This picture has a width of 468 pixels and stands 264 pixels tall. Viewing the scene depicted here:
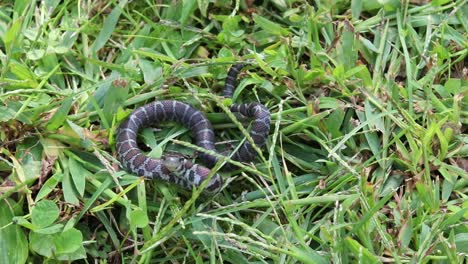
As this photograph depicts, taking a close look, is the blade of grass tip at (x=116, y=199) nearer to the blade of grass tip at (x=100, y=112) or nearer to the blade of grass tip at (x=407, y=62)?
the blade of grass tip at (x=100, y=112)

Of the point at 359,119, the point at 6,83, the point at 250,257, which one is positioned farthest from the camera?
the point at 359,119

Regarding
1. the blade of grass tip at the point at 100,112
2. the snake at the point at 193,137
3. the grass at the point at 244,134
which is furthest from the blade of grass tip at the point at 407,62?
the blade of grass tip at the point at 100,112

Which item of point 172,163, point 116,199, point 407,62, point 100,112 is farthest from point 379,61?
point 116,199

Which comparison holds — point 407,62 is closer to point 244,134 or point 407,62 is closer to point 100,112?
point 244,134

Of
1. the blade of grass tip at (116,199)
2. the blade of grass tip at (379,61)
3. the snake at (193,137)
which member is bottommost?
the blade of grass tip at (116,199)

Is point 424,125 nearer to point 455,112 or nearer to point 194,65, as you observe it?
point 455,112

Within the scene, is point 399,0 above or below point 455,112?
above

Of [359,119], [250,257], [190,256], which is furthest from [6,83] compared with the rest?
[359,119]
